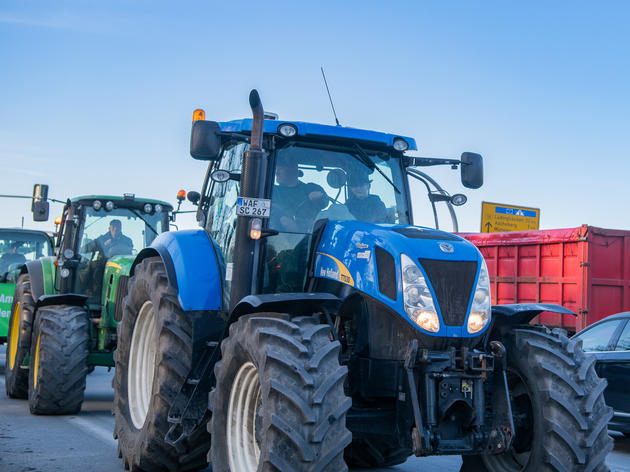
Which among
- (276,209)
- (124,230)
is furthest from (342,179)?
(124,230)

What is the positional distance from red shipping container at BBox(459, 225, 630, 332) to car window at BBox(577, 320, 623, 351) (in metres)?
3.25

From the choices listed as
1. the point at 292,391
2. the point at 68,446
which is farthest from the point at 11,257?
the point at 292,391

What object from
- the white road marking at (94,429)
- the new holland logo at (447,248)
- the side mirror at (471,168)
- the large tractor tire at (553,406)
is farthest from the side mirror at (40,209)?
the large tractor tire at (553,406)

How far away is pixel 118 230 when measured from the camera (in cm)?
1125

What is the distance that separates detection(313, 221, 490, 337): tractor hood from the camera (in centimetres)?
511

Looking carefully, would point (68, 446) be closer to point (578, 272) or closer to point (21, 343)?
point (21, 343)

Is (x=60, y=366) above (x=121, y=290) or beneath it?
beneath

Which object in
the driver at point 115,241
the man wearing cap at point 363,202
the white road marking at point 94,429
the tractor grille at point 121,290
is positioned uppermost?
the man wearing cap at point 363,202

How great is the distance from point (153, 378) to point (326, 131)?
7.59 feet

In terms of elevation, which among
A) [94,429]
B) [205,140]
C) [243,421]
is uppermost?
[205,140]

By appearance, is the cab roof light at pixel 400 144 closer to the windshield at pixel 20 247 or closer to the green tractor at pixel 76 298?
the green tractor at pixel 76 298

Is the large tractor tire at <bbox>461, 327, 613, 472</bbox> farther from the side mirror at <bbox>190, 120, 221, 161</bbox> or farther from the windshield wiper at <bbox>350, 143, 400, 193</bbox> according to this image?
the side mirror at <bbox>190, 120, 221, 161</bbox>

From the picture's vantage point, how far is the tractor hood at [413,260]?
5.11m

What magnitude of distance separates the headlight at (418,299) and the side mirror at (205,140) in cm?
163
